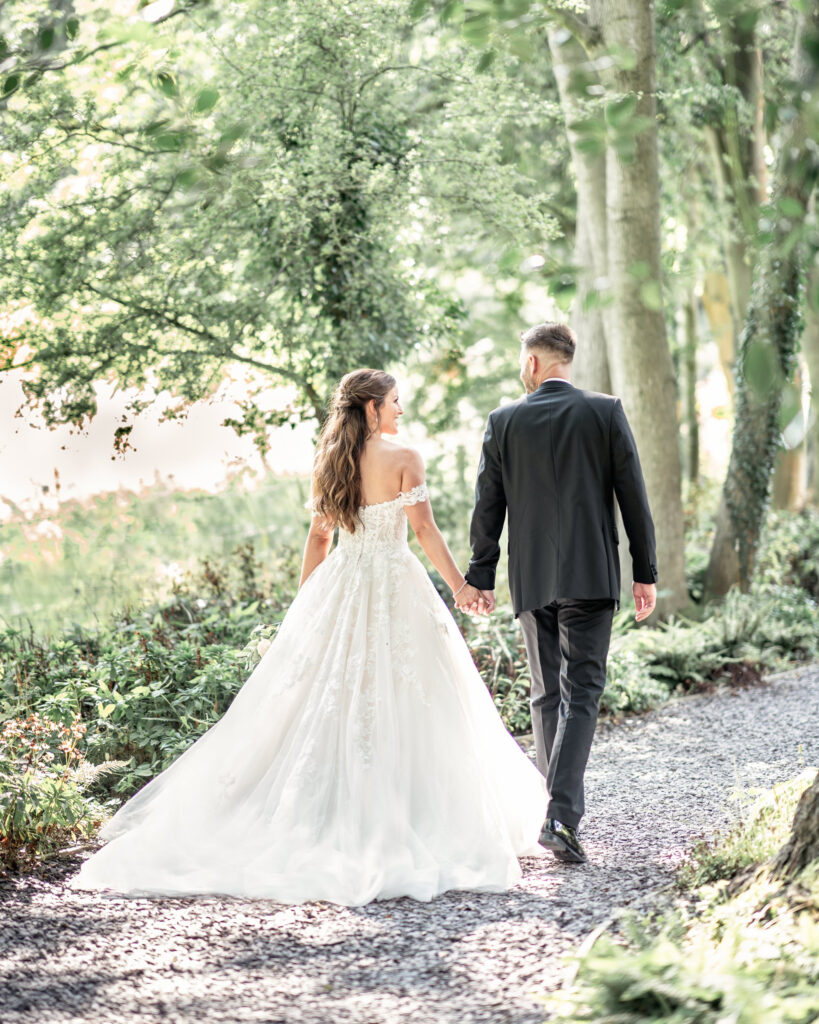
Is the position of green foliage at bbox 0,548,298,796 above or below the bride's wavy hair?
below

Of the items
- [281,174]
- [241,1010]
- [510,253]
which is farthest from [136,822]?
[281,174]

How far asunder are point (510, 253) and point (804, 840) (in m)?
1.94

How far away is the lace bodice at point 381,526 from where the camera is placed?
4582mm

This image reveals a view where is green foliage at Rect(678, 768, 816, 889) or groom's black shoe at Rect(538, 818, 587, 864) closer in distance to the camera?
green foliage at Rect(678, 768, 816, 889)

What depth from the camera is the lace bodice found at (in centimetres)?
458

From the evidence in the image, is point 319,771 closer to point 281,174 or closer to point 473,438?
point 281,174

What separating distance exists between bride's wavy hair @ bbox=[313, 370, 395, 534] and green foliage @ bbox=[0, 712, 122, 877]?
155 cm

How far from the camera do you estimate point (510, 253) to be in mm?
2430

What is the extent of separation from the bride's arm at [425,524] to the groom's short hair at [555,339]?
71cm

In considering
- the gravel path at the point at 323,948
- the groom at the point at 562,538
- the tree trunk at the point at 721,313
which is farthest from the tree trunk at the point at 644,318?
the tree trunk at the point at 721,313

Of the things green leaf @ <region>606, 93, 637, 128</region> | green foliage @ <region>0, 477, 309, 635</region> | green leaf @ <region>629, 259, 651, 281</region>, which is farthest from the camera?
green foliage @ <region>0, 477, 309, 635</region>

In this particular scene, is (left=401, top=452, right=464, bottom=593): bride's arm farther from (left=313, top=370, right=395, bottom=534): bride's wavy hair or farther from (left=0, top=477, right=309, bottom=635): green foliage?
(left=0, top=477, right=309, bottom=635): green foliage

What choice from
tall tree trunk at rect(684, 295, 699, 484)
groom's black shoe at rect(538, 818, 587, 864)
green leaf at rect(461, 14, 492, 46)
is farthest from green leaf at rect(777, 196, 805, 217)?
tall tree trunk at rect(684, 295, 699, 484)

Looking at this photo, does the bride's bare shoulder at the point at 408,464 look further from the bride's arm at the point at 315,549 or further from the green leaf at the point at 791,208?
the green leaf at the point at 791,208
